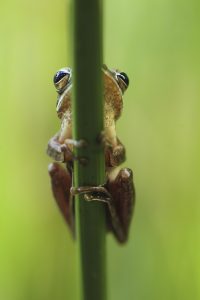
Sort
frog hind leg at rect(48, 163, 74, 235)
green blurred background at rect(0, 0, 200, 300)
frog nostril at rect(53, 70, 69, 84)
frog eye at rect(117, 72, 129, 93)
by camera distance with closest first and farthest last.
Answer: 1. frog nostril at rect(53, 70, 69, 84)
2. frog eye at rect(117, 72, 129, 93)
3. green blurred background at rect(0, 0, 200, 300)
4. frog hind leg at rect(48, 163, 74, 235)

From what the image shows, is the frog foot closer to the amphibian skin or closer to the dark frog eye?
the amphibian skin

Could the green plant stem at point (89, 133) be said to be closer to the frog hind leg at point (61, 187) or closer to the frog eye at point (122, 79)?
the frog eye at point (122, 79)

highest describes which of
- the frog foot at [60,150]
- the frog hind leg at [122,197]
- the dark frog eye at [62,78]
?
the dark frog eye at [62,78]

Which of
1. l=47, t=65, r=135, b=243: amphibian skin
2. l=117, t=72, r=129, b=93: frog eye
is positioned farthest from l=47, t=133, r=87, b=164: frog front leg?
l=117, t=72, r=129, b=93: frog eye

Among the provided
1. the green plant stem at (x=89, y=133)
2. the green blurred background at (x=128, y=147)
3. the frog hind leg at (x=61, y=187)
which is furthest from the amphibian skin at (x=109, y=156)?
the green plant stem at (x=89, y=133)

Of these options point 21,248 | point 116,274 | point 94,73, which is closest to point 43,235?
point 21,248

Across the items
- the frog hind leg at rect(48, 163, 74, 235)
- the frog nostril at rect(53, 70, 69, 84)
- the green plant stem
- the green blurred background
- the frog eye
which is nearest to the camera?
the green plant stem
